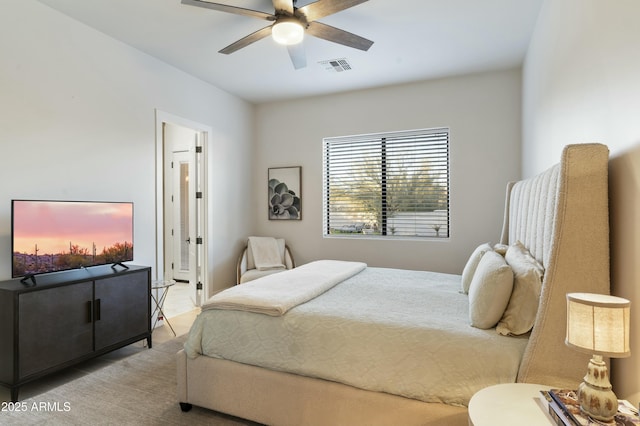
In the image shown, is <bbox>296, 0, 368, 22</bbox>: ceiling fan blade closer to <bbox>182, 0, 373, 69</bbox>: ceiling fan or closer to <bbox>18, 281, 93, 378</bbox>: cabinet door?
<bbox>182, 0, 373, 69</bbox>: ceiling fan

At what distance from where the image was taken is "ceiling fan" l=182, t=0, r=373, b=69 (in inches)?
93.4

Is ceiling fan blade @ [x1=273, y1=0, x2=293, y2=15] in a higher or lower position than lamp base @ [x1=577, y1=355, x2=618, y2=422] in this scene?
higher

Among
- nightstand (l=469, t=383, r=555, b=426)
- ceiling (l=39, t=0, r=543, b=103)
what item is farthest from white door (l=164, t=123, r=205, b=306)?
nightstand (l=469, t=383, r=555, b=426)

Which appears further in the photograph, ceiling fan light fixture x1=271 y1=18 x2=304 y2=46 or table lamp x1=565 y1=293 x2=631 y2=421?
ceiling fan light fixture x1=271 y1=18 x2=304 y2=46

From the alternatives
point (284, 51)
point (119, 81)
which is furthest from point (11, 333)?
point (284, 51)

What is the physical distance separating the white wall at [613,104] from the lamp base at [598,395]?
0.89ft

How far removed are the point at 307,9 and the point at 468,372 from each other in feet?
7.91

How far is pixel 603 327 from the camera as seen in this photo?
1.08m

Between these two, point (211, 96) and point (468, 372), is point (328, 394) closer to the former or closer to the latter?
point (468, 372)

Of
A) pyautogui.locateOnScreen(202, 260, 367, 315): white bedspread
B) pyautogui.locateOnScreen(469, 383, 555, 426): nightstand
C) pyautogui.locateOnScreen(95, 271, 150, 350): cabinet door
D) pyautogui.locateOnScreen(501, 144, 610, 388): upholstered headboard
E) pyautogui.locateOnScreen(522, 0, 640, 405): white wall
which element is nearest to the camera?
pyautogui.locateOnScreen(469, 383, 555, 426): nightstand

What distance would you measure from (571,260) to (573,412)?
596 mm

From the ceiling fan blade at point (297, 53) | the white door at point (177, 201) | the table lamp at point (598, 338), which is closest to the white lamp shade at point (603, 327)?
the table lamp at point (598, 338)

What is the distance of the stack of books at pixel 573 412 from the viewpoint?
1104 mm

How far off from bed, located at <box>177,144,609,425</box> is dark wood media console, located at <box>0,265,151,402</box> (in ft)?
3.41
